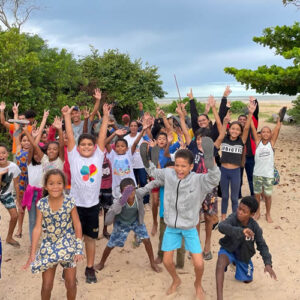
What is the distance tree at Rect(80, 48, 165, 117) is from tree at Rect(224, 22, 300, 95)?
5.88 m

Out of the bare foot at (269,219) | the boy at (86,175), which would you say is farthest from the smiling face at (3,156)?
the bare foot at (269,219)

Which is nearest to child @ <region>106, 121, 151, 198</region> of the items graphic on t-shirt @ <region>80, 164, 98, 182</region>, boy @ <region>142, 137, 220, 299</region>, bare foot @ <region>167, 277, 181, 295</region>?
graphic on t-shirt @ <region>80, 164, 98, 182</region>

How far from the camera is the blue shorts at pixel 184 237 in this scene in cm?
366

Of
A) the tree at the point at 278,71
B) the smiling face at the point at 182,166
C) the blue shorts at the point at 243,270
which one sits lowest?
the blue shorts at the point at 243,270

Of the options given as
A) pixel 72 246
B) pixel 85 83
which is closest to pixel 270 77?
pixel 85 83

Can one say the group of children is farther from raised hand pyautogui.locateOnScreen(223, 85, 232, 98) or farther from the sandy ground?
raised hand pyautogui.locateOnScreen(223, 85, 232, 98)

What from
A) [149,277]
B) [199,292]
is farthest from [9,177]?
[199,292]

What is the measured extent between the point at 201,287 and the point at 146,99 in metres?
15.6

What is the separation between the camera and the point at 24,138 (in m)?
5.01

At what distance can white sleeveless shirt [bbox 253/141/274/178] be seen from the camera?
5789 millimetres

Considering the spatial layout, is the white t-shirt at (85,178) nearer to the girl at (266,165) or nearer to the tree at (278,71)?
the girl at (266,165)

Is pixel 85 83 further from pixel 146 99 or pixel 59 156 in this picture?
pixel 59 156

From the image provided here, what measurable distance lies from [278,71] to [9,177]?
11508mm

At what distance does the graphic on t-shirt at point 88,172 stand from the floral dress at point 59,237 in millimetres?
613
